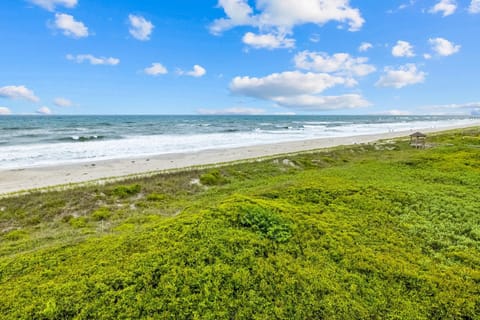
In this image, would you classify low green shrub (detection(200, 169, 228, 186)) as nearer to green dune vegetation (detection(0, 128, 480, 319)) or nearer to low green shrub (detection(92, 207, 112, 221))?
green dune vegetation (detection(0, 128, 480, 319))

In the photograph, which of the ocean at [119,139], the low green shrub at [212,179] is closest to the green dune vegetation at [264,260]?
the low green shrub at [212,179]

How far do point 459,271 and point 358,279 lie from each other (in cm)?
167

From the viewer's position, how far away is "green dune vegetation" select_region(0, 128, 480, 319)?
10.8ft

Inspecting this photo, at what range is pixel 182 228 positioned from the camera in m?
4.72

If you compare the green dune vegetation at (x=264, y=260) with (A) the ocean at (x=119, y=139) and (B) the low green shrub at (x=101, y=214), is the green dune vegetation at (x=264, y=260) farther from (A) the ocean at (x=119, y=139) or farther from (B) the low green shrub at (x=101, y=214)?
(A) the ocean at (x=119, y=139)

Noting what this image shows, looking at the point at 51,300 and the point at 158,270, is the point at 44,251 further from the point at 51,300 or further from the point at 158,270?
the point at 158,270

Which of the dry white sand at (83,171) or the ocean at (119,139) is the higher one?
the ocean at (119,139)

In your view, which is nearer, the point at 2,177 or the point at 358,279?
the point at 358,279

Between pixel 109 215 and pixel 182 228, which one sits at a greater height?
pixel 182 228

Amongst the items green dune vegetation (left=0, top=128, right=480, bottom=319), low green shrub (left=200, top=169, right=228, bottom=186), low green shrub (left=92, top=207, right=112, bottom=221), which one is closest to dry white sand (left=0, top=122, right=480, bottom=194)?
low green shrub (left=200, top=169, right=228, bottom=186)

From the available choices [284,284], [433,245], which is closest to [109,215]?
[284,284]

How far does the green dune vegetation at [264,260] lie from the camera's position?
3.28 metres

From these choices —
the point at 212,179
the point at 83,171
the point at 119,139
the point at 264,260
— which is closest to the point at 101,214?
the point at 212,179

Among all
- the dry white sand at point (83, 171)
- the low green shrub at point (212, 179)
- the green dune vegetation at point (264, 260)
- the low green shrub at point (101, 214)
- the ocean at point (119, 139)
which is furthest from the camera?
the ocean at point (119, 139)
